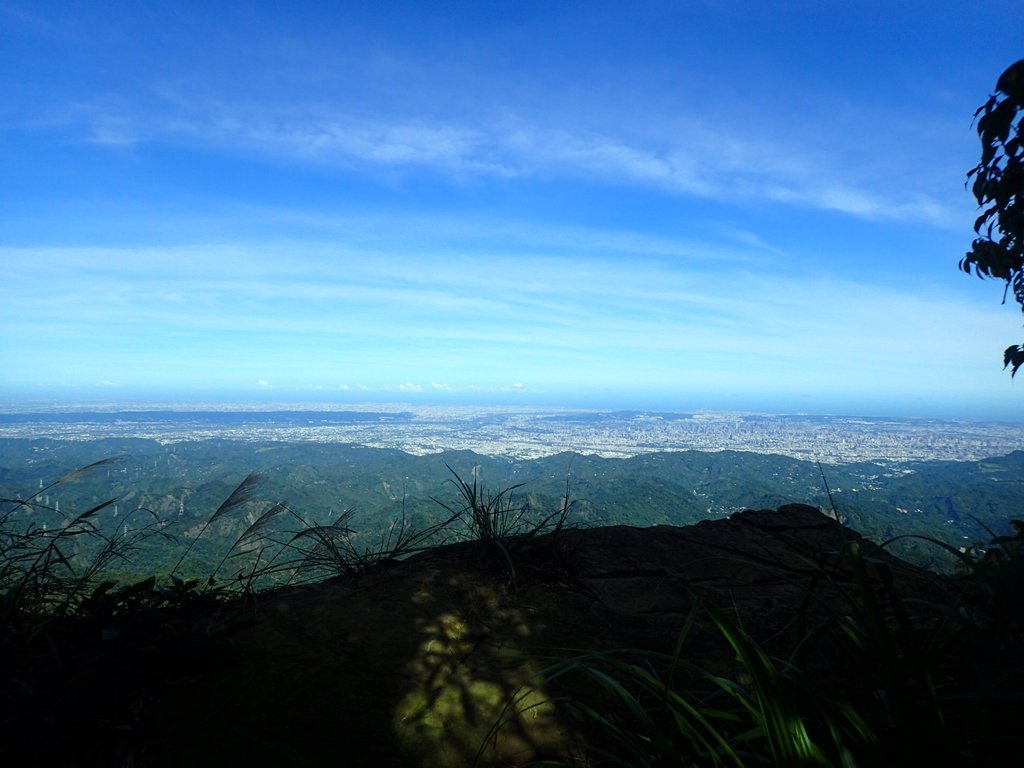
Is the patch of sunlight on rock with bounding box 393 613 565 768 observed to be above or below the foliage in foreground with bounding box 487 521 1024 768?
below

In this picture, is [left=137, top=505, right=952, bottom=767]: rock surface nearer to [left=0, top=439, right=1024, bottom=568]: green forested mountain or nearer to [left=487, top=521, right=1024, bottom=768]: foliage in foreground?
[left=487, top=521, right=1024, bottom=768]: foliage in foreground

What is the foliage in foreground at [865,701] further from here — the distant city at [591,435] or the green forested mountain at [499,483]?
the distant city at [591,435]

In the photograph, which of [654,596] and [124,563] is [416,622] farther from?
[124,563]

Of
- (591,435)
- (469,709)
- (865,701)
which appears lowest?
(591,435)

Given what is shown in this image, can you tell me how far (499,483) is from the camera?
1023 cm

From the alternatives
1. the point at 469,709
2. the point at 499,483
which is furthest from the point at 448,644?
the point at 499,483

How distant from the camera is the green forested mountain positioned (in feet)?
39.2

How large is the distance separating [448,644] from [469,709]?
1.49ft

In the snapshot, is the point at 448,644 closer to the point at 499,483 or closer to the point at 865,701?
the point at 865,701

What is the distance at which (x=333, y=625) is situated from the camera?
2676 mm

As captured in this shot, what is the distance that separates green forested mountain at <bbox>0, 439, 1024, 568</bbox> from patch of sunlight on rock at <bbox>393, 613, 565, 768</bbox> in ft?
5.21

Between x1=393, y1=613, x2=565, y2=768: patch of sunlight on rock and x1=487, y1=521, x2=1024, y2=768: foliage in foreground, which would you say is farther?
x1=393, y1=613, x2=565, y2=768: patch of sunlight on rock

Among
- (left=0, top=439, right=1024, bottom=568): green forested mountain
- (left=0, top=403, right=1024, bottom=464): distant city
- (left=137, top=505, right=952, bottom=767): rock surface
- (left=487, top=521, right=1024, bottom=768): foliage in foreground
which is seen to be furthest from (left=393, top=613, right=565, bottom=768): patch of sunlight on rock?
(left=0, top=403, right=1024, bottom=464): distant city

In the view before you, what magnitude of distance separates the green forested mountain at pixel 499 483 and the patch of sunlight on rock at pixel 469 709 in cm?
159
